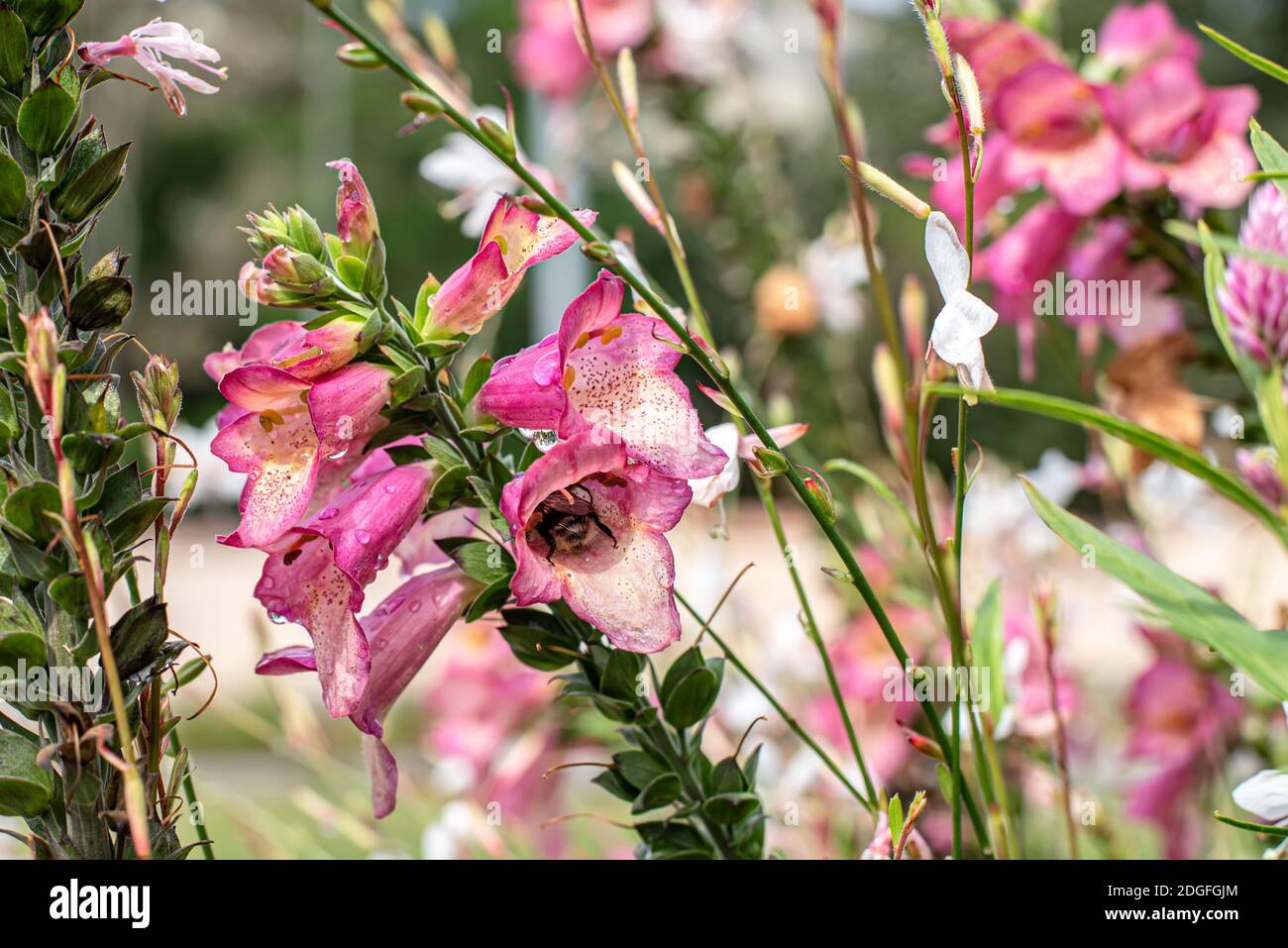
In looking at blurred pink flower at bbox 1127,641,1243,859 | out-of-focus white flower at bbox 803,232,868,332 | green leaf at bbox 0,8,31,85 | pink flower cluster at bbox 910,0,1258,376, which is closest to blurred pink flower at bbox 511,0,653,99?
out-of-focus white flower at bbox 803,232,868,332

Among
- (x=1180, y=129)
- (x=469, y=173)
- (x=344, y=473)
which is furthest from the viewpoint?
(x=469, y=173)

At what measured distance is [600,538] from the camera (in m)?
0.27

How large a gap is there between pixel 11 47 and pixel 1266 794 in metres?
0.32

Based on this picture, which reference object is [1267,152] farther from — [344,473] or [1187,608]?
[344,473]

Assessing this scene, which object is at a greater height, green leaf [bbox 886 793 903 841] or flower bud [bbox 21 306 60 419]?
flower bud [bbox 21 306 60 419]

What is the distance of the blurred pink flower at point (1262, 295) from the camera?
0.31m

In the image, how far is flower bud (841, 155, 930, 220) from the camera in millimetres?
239

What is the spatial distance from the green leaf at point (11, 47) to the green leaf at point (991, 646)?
11.7 inches

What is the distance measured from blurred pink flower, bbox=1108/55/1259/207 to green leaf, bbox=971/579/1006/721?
195 mm

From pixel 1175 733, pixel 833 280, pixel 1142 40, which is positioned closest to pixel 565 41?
pixel 833 280

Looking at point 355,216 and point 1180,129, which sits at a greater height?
point 1180,129

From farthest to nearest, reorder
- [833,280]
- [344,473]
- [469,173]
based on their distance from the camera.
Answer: [833,280]
[469,173]
[344,473]

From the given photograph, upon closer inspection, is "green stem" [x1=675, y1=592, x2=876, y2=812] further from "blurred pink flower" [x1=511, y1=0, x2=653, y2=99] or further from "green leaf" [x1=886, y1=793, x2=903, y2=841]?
"blurred pink flower" [x1=511, y1=0, x2=653, y2=99]
